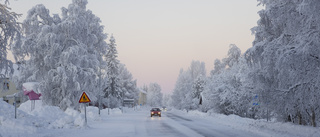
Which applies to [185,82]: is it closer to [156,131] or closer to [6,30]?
[156,131]

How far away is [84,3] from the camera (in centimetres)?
3700

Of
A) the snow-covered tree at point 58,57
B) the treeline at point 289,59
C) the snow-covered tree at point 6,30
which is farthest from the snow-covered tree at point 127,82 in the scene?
the snow-covered tree at point 6,30

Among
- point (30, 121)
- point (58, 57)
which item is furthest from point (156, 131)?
point (58, 57)

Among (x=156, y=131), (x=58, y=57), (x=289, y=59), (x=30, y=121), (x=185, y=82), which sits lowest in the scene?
(x=156, y=131)

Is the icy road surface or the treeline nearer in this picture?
the treeline

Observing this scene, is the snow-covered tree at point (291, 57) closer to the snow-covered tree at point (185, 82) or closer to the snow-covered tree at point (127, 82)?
the snow-covered tree at point (127, 82)

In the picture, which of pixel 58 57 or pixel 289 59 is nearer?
pixel 289 59

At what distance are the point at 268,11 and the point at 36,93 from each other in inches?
1056

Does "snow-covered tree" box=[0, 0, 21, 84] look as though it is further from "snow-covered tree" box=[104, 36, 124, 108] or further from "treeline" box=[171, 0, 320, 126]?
"snow-covered tree" box=[104, 36, 124, 108]

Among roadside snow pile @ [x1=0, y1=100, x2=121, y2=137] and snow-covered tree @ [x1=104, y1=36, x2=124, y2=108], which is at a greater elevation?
snow-covered tree @ [x1=104, y1=36, x2=124, y2=108]

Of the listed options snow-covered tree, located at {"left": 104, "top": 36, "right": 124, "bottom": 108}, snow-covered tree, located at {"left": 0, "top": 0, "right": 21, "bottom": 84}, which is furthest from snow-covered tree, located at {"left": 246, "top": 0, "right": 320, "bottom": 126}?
snow-covered tree, located at {"left": 104, "top": 36, "right": 124, "bottom": 108}

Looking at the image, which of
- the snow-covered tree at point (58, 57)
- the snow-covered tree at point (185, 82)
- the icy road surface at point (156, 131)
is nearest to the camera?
the icy road surface at point (156, 131)

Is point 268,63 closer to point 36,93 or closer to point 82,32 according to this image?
point 82,32

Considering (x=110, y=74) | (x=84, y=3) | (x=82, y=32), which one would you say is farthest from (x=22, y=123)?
(x=110, y=74)
